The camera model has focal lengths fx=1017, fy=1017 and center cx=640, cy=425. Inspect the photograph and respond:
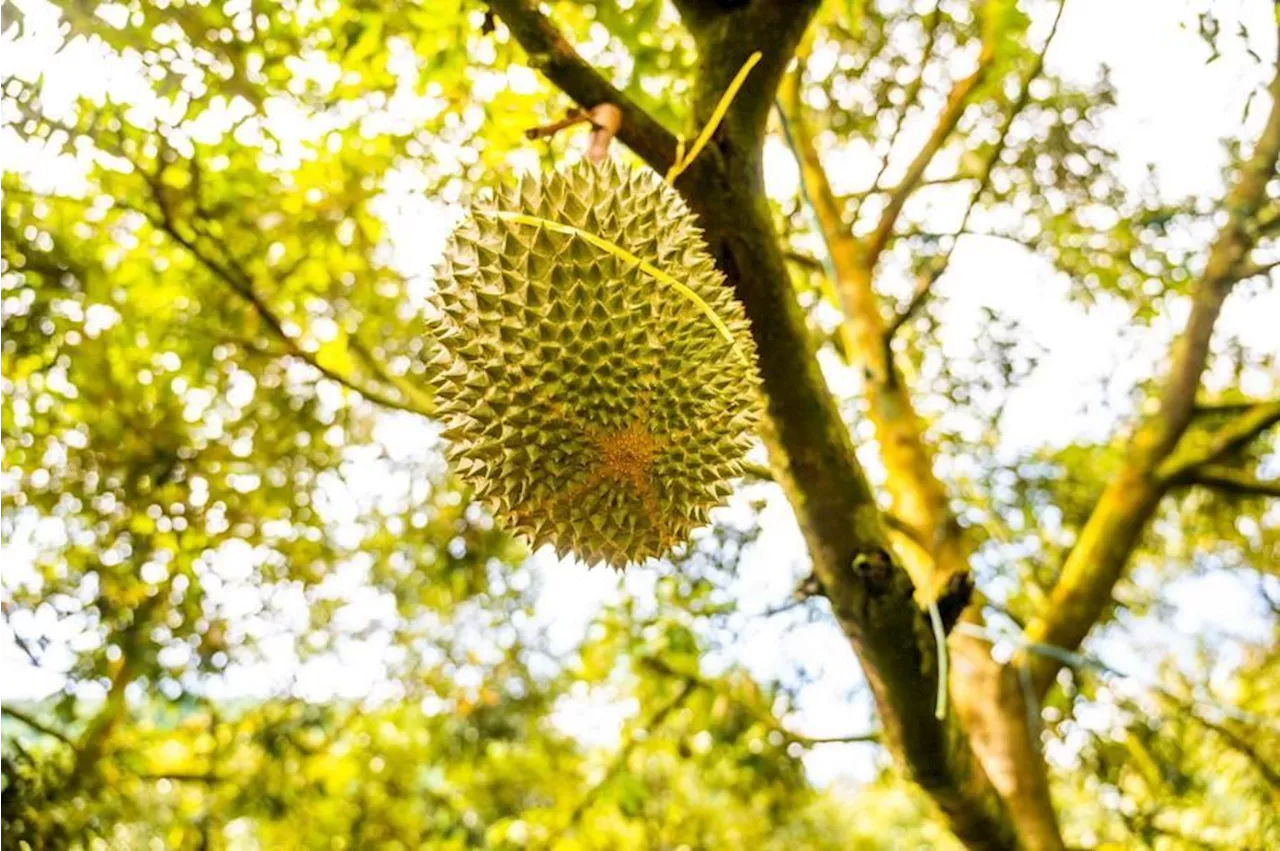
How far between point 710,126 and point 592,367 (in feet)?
1.67

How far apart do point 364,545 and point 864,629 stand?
306 centimetres

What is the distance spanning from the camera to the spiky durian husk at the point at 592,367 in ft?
4.95

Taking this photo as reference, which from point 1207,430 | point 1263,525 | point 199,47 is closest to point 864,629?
point 199,47

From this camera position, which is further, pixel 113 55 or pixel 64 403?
pixel 64 403

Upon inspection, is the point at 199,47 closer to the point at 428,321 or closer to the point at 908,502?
the point at 428,321

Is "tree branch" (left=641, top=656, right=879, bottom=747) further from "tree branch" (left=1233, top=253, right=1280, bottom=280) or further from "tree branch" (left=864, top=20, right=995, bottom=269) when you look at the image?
"tree branch" (left=1233, top=253, right=1280, bottom=280)

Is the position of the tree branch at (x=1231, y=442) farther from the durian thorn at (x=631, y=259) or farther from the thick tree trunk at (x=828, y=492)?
the durian thorn at (x=631, y=259)

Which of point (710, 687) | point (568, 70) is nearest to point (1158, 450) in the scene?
point (710, 687)

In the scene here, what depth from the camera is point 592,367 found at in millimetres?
1498

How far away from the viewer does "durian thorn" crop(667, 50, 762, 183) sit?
172 centimetres

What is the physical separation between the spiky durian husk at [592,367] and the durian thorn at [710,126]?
102 mm

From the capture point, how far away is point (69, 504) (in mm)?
3664

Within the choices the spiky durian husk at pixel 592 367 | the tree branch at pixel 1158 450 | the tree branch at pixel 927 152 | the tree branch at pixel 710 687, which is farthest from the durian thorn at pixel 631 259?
the tree branch at pixel 710 687

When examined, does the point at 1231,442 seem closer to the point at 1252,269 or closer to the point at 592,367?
the point at 1252,269
